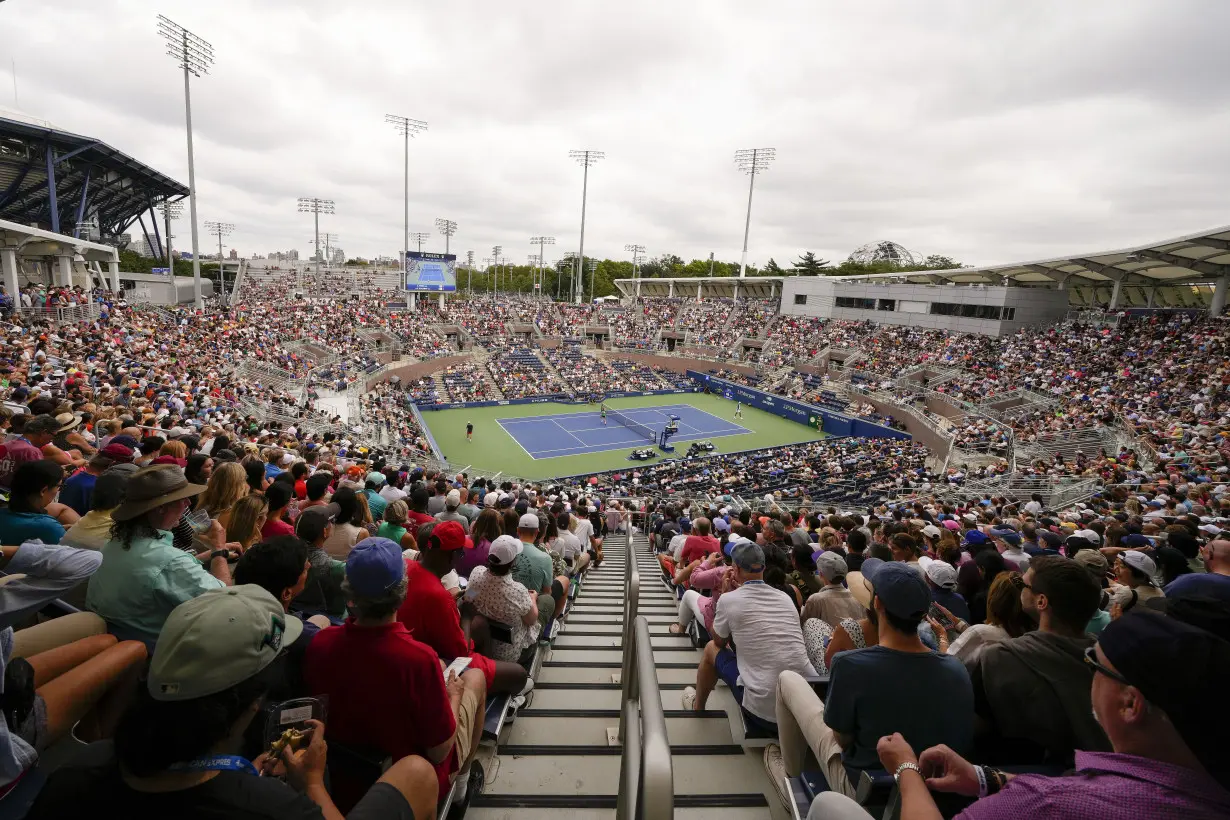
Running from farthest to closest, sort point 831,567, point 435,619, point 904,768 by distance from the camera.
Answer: point 831,567 < point 435,619 < point 904,768

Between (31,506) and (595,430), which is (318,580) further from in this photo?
(595,430)

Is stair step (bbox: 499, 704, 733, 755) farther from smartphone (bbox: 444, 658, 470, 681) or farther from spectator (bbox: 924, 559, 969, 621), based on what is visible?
spectator (bbox: 924, 559, 969, 621)

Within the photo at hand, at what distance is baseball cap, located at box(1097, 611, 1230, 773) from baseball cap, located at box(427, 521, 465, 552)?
320 cm

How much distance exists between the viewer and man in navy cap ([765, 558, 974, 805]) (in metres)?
2.49

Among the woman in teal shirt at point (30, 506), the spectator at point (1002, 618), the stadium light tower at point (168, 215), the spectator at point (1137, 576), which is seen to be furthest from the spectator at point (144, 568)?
the stadium light tower at point (168, 215)

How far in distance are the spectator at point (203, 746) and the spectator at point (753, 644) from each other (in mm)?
2278

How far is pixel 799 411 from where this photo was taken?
121 feet

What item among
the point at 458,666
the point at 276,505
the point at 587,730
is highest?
the point at 276,505

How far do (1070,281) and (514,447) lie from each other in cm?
3811

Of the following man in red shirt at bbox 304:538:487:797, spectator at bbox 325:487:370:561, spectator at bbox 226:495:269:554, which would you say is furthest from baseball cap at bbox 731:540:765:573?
spectator at bbox 226:495:269:554

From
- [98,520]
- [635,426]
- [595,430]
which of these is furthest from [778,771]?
[635,426]

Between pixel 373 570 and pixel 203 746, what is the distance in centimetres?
91

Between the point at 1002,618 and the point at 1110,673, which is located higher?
the point at 1110,673

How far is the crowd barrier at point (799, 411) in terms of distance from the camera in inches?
1265
